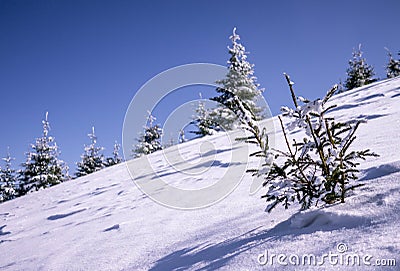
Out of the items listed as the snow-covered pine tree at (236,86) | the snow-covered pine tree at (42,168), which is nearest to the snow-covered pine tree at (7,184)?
the snow-covered pine tree at (42,168)

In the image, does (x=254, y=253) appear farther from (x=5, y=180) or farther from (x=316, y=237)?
(x=5, y=180)

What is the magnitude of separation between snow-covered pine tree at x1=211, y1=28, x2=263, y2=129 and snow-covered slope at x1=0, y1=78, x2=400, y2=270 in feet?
36.9

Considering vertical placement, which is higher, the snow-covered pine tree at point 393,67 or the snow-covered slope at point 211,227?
the snow-covered pine tree at point 393,67

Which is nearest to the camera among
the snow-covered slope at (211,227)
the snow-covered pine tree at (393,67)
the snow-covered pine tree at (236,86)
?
the snow-covered slope at (211,227)

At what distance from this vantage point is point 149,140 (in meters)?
29.3

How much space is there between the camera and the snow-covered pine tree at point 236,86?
18.3 metres

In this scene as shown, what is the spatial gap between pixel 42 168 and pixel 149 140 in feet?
35.0

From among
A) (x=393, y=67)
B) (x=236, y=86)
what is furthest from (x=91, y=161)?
(x=393, y=67)

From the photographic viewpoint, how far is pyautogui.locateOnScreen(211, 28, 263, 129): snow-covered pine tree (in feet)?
59.9

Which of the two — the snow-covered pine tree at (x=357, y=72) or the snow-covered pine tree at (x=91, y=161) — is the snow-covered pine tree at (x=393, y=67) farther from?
the snow-covered pine tree at (x=91, y=161)

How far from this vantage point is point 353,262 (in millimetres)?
1222

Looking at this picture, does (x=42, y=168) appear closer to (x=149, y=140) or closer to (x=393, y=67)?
(x=149, y=140)

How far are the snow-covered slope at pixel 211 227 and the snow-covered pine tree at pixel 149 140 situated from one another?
813 inches

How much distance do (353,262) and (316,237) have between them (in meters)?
0.40
